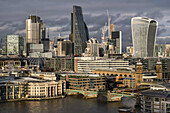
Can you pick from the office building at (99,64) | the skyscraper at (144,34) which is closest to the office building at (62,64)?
the office building at (99,64)

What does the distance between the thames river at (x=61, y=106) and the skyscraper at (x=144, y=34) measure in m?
114

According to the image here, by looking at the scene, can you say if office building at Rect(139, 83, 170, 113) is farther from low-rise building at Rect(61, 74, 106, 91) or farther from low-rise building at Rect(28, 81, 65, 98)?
low-rise building at Rect(61, 74, 106, 91)

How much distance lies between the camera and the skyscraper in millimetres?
175375

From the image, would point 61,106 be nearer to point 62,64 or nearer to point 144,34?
point 62,64

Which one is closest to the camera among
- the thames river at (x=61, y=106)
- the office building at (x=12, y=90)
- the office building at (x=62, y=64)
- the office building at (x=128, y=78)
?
the thames river at (x=61, y=106)

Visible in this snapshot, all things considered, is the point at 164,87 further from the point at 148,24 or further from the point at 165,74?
the point at 148,24

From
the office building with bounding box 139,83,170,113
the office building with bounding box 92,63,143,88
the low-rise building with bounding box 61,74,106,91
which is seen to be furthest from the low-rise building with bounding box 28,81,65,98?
the office building with bounding box 139,83,170,113

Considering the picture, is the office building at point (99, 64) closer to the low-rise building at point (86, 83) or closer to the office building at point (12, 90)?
the low-rise building at point (86, 83)

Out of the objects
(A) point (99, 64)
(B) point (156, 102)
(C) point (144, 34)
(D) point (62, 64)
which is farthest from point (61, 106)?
(C) point (144, 34)

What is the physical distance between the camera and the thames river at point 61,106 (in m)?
57.2

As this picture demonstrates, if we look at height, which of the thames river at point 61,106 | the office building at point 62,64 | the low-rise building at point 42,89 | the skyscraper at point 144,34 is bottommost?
the thames river at point 61,106

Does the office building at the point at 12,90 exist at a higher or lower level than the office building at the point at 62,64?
lower

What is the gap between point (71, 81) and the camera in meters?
83.4

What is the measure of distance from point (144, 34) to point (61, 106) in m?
125
